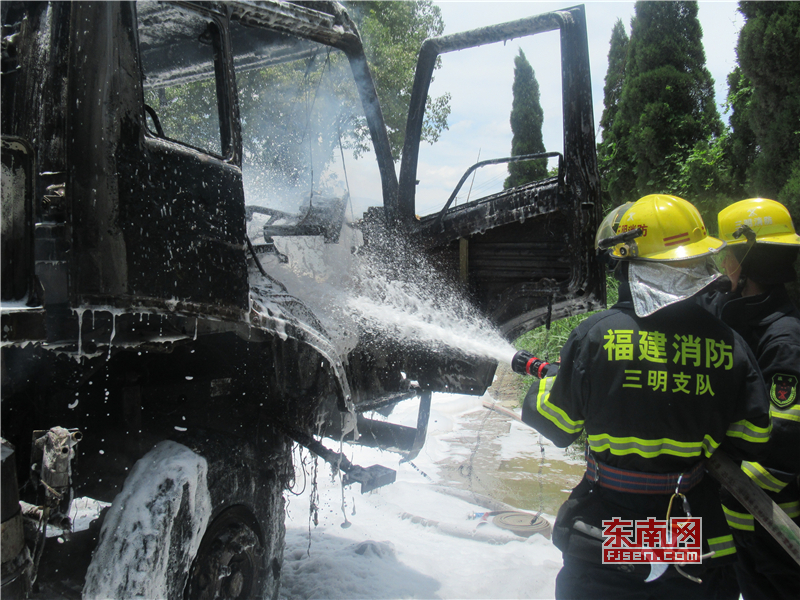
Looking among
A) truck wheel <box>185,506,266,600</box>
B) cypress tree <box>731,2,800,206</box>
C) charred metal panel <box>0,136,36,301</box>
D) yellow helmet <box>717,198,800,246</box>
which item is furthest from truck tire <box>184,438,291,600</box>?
cypress tree <box>731,2,800,206</box>

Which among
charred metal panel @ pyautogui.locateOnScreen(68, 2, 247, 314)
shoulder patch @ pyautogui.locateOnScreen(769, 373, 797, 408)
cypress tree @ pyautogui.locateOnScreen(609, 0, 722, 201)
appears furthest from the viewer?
cypress tree @ pyautogui.locateOnScreen(609, 0, 722, 201)

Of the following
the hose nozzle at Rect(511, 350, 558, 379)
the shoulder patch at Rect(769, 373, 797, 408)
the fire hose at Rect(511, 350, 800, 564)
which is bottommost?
the fire hose at Rect(511, 350, 800, 564)

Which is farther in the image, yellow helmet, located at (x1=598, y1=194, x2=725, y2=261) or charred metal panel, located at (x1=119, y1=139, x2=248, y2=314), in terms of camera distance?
yellow helmet, located at (x1=598, y1=194, x2=725, y2=261)

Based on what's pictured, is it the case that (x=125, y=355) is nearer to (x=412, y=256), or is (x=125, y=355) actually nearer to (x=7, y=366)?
(x=7, y=366)

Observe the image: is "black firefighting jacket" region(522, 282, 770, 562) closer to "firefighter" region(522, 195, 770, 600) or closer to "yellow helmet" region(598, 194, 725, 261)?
"firefighter" region(522, 195, 770, 600)

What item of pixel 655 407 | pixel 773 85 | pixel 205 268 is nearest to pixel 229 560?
pixel 205 268

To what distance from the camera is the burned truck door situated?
11.0ft

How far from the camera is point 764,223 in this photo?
297 centimetres

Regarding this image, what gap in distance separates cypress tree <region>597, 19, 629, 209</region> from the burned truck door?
769 cm

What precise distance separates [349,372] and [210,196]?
1.30 meters

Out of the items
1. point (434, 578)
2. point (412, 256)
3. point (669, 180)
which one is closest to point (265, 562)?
point (434, 578)

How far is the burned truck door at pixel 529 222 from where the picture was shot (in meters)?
3.34

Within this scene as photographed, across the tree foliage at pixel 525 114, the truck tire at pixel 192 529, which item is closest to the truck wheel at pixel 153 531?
the truck tire at pixel 192 529

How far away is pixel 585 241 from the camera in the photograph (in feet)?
11.4
